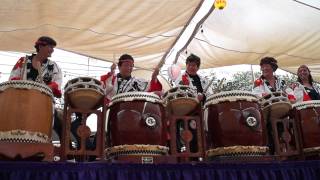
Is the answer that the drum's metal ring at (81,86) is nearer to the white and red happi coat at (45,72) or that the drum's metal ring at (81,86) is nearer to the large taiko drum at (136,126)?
the large taiko drum at (136,126)

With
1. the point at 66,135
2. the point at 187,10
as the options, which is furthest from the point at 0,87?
the point at 187,10

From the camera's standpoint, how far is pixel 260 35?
5641mm

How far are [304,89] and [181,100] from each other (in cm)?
170

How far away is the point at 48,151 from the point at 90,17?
9.67ft

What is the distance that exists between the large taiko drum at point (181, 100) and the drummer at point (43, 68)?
96cm

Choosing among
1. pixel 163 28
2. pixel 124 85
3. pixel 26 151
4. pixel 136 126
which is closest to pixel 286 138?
pixel 136 126

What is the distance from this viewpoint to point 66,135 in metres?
2.37

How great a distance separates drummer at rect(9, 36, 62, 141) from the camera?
10.4 ft

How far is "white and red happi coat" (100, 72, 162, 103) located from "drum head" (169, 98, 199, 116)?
2.62 feet

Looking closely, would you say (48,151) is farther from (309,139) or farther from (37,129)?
(309,139)

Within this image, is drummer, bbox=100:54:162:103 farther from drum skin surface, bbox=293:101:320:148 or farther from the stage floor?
the stage floor

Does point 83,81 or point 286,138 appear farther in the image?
point 286,138

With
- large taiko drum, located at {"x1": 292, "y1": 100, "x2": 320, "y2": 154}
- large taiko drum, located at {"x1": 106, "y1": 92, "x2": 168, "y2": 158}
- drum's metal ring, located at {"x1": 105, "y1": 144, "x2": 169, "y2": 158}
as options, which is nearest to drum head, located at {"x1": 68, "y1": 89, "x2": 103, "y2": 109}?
large taiko drum, located at {"x1": 106, "y1": 92, "x2": 168, "y2": 158}

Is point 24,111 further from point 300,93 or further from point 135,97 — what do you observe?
point 300,93
